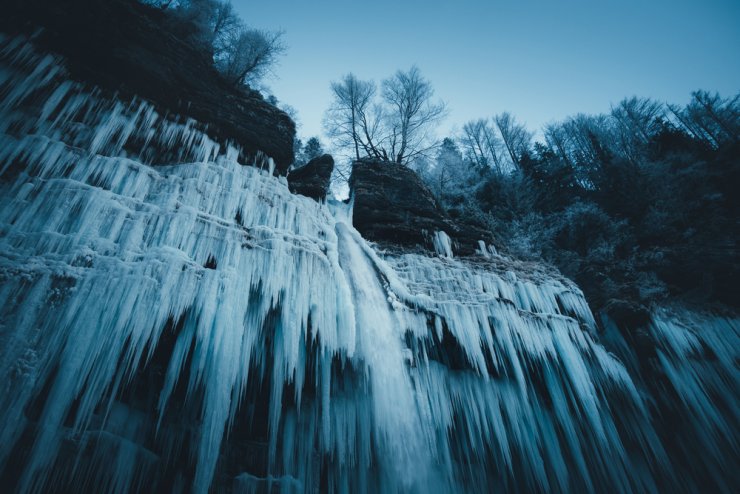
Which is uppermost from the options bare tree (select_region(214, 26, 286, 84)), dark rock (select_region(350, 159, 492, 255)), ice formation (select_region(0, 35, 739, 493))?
bare tree (select_region(214, 26, 286, 84))

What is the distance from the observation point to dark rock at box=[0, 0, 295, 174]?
4582mm

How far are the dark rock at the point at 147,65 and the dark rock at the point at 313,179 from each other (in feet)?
1.71

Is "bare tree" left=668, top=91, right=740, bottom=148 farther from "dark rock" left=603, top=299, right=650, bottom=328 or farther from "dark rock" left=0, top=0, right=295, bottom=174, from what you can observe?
"dark rock" left=0, top=0, right=295, bottom=174

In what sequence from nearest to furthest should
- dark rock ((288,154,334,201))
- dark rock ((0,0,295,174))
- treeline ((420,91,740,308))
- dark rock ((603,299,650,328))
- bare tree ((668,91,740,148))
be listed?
dark rock ((0,0,295,174))
dark rock ((288,154,334,201))
dark rock ((603,299,650,328))
treeline ((420,91,740,308))
bare tree ((668,91,740,148))

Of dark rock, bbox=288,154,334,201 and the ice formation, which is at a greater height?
dark rock, bbox=288,154,334,201

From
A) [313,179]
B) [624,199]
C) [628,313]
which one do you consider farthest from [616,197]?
[313,179]

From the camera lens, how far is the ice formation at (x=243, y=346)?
321cm

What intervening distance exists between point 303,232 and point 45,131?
3969 millimetres

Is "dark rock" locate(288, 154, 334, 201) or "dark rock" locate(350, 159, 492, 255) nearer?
"dark rock" locate(288, 154, 334, 201)

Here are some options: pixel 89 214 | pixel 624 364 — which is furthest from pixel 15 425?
pixel 624 364

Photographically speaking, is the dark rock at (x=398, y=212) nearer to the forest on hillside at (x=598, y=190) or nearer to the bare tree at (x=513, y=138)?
the forest on hillside at (x=598, y=190)

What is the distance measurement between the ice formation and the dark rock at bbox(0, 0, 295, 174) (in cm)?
38

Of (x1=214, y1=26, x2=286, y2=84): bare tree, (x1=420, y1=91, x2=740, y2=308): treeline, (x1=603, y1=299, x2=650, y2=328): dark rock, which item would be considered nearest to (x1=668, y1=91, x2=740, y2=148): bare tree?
(x1=420, y1=91, x2=740, y2=308): treeline

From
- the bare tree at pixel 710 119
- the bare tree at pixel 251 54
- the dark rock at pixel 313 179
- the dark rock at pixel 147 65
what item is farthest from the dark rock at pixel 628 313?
the bare tree at pixel 710 119
